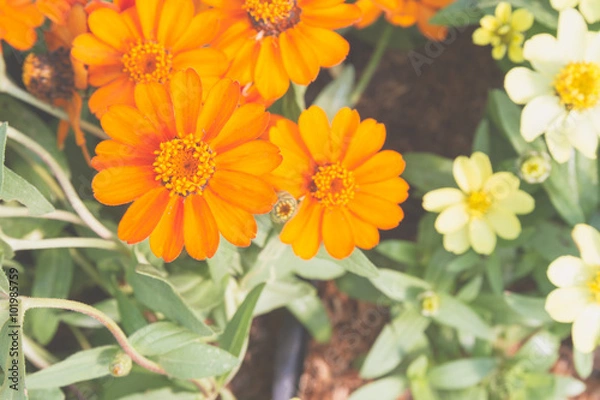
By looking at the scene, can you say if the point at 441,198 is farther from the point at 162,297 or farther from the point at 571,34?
the point at 162,297

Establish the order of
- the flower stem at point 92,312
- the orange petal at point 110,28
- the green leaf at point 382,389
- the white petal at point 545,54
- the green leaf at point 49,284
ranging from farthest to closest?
the green leaf at point 382,389 → the green leaf at point 49,284 → the white petal at point 545,54 → the orange petal at point 110,28 → the flower stem at point 92,312

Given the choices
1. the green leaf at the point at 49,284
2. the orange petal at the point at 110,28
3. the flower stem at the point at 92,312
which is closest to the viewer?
the flower stem at the point at 92,312

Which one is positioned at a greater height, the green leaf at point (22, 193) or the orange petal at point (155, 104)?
the orange petal at point (155, 104)

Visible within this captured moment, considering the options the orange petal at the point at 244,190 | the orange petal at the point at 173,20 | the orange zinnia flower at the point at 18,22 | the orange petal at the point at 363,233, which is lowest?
the orange petal at the point at 363,233

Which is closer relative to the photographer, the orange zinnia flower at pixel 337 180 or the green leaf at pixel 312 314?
the orange zinnia flower at pixel 337 180

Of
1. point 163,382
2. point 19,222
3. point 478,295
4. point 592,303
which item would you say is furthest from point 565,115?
point 19,222

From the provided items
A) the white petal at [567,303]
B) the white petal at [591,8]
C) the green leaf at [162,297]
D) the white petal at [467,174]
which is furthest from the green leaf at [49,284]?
the white petal at [591,8]

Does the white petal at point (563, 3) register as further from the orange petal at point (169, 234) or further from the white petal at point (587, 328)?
the orange petal at point (169, 234)

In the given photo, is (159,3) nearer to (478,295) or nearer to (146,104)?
(146,104)
